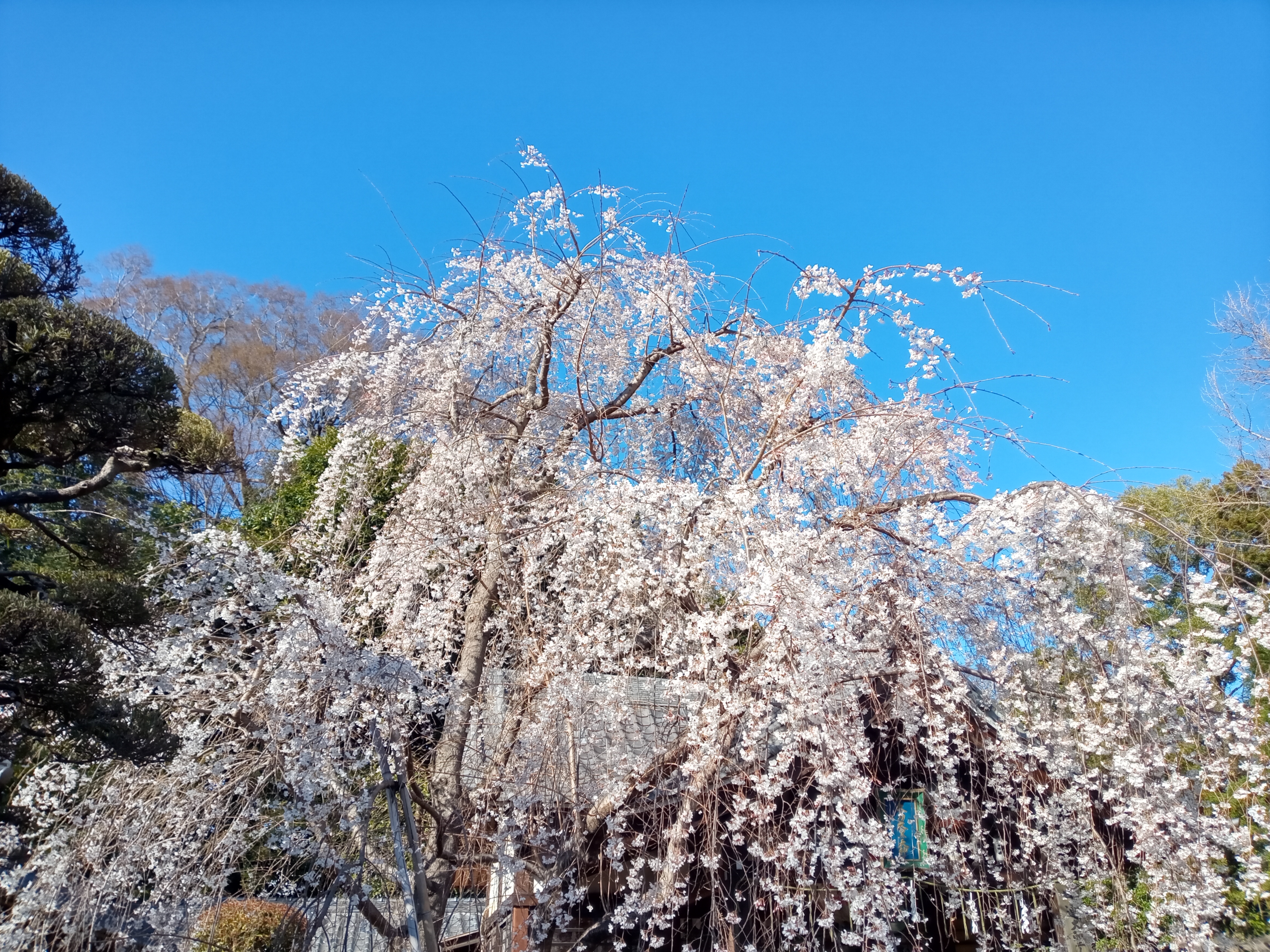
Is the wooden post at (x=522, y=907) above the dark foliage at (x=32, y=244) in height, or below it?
below

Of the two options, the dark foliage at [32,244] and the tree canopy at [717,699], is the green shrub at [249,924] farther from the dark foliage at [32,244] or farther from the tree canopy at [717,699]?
the dark foliage at [32,244]

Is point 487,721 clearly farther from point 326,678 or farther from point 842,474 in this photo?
point 842,474

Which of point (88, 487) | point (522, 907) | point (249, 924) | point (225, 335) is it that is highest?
point (225, 335)

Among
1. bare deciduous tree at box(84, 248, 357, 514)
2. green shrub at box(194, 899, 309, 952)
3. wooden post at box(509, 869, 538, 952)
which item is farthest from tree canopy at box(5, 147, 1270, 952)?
bare deciduous tree at box(84, 248, 357, 514)

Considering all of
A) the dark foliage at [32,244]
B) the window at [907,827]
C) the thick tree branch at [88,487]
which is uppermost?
the dark foliage at [32,244]

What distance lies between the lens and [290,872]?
3.64 meters

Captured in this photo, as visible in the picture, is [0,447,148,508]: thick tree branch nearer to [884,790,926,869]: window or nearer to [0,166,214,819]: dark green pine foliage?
[0,166,214,819]: dark green pine foliage

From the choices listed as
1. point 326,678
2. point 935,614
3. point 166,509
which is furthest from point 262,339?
point 935,614

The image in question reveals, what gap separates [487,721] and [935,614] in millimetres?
2296

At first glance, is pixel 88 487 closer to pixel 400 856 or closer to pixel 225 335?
pixel 400 856

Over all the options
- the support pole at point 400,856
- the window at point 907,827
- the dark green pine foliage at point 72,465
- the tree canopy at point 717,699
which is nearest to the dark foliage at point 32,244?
the dark green pine foliage at point 72,465

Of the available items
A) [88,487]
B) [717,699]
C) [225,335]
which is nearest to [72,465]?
[88,487]

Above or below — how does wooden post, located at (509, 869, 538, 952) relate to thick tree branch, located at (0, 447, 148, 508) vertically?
below

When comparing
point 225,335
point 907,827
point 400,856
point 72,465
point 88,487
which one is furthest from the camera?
point 225,335
